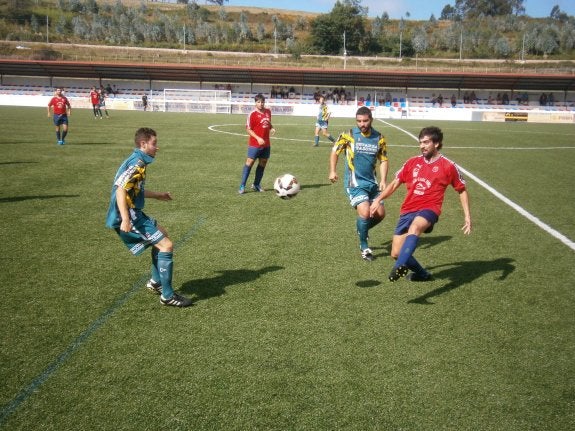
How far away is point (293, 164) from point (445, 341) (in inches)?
432

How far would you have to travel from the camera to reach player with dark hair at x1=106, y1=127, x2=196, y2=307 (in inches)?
187

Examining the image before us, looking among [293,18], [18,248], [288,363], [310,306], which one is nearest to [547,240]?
[310,306]

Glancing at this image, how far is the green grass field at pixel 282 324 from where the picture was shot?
3.44 m

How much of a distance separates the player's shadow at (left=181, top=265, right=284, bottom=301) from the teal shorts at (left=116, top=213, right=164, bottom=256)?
846 mm

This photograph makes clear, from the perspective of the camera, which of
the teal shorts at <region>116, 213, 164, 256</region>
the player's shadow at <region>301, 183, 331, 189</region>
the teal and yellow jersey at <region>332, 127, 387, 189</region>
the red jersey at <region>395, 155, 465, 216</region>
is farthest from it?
the player's shadow at <region>301, 183, 331, 189</region>

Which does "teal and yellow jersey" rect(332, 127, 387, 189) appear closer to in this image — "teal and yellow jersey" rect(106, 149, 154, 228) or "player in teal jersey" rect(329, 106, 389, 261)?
"player in teal jersey" rect(329, 106, 389, 261)

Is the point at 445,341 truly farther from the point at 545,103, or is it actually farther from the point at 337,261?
the point at 545,103

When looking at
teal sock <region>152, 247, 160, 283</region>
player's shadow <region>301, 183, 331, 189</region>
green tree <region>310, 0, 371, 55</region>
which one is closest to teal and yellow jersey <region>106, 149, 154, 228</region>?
teal sock <region>152, 247, 160, 283</region>

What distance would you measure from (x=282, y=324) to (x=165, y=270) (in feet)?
4.58

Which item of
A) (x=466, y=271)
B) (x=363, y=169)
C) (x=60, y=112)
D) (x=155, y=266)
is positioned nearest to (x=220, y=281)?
(x=155, y=266)

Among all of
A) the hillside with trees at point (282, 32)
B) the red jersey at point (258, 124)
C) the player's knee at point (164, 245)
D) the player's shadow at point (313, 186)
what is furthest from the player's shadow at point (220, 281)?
the hillside with trees at point (282, 32)

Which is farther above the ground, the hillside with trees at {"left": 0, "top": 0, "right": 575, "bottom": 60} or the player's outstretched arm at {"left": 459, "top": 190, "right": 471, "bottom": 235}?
the hillside with trees at {"left": 0, "top": 0, "right": 575, "bottom": 60}

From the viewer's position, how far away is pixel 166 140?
19.9 metres

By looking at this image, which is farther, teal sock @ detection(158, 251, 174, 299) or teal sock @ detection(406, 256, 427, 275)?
teal sock @ detection(406, 256, 427, 275)
